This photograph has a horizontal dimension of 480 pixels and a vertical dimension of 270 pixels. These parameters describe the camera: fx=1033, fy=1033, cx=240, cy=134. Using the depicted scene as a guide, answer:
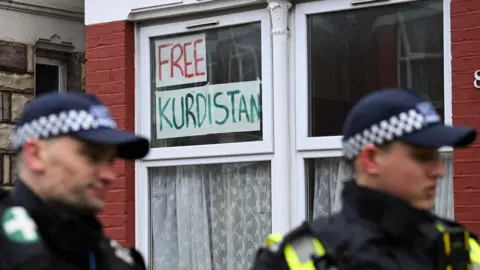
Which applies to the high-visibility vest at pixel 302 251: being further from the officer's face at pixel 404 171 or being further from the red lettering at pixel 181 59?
the red lettering at pixel 181 59

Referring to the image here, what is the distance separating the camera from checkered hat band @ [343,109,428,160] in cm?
284

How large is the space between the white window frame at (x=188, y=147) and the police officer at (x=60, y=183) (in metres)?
3.86

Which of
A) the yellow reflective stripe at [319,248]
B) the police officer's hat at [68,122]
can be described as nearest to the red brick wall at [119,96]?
the police officer's hat at [68,122]

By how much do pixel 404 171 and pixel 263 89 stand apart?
4.00 metres

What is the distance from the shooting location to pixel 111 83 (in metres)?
7.32

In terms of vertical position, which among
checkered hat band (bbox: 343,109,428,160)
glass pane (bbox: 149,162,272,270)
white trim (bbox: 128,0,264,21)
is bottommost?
glass pane (bbox: 149,162,272,270)

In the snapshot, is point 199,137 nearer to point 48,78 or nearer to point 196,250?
point 196,250

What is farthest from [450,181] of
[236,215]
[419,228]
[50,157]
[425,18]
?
[50,157]

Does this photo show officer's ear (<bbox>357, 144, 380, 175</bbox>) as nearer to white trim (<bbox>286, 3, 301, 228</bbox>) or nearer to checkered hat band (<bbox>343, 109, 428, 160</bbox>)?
checkered hat band (<bbox>343, 109, 428, 160</bbox>)

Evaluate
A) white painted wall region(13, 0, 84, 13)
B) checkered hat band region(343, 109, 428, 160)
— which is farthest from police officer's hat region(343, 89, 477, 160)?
white painted wall region(13, 0, 84, 13)

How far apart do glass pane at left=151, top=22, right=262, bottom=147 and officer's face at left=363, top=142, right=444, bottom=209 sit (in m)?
3.98

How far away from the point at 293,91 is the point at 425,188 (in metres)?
3.87

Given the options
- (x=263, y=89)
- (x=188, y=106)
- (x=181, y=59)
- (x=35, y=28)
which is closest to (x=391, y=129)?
(x=263, y=89)

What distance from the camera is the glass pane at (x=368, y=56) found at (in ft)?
20.3
